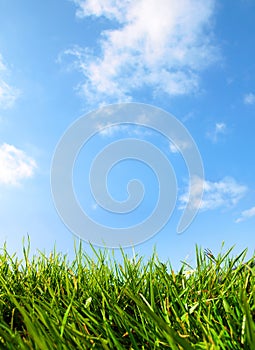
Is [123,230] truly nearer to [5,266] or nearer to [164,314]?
[5,266]

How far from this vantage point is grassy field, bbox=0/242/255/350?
1308 millimetres

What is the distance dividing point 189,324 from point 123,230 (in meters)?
2.05

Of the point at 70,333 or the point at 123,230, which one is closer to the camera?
the point at 70,333

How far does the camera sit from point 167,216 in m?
4.83

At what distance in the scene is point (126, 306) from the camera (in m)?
1.86

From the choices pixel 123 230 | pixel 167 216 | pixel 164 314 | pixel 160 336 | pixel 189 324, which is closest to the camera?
pixel 160 336

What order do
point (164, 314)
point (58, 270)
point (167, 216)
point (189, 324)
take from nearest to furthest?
1. point (189, 324)
2. point (164, 314)
3. point (58, 270)
4. point (167, 216)

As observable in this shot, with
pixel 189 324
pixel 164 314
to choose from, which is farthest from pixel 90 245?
pixel 189 324

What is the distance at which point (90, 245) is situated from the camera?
8.31 feet

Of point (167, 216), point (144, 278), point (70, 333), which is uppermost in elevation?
point (167, 216)

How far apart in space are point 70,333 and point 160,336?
323mm

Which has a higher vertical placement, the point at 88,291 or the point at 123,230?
the point at 123,230

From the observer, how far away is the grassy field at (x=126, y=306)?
131 cm

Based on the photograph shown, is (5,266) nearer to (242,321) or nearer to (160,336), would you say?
(160,336)
